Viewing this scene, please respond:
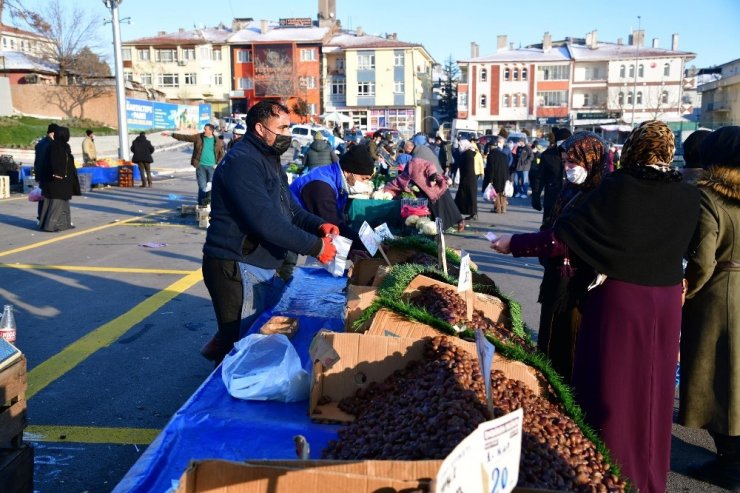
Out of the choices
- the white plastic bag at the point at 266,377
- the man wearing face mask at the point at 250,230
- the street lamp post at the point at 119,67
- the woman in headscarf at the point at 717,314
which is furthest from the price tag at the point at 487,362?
the street lamp post at the point at 119,67

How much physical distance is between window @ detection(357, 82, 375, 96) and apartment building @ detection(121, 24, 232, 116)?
1457 cm

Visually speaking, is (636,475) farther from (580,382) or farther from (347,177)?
(347,177)

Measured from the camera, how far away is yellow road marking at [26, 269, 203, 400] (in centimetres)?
523

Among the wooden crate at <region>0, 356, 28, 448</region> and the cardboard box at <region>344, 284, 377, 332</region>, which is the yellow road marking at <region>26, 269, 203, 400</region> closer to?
the wooden crate at <region>0, 356, 28, 448</region>

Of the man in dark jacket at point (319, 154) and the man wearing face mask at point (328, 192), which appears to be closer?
the man wearing face mask at point (328, 192)

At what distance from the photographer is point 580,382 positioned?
3.19 metres

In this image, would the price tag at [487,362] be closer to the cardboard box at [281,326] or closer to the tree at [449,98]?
the cardboard box at [281,326]

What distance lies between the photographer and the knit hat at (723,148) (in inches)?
145

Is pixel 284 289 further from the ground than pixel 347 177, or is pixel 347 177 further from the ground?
pixel 347 177

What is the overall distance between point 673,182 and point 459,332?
3.89 ft

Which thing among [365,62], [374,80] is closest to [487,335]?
[374,80]

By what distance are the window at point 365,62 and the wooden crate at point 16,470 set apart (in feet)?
243

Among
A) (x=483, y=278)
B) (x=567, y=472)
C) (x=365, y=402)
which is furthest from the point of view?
(x=483, y=278)

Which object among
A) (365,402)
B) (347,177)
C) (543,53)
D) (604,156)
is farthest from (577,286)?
(543,53)
